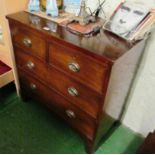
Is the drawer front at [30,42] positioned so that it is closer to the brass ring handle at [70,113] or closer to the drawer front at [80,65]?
the drawer front at [80,65]

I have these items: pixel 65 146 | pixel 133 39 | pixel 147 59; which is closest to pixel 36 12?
pixel 133 39

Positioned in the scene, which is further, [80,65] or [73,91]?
[73,91]

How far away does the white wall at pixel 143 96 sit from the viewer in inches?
44.3

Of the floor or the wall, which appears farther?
the floor

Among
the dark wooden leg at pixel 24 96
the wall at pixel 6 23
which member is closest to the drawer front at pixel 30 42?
the wall at pixel 6 23

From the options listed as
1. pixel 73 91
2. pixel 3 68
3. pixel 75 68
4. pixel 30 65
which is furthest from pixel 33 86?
pixel 75 68

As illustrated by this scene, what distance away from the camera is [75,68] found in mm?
957

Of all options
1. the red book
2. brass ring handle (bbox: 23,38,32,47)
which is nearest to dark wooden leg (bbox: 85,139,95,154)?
brass ring handle (bbox: 23,38,32,47)

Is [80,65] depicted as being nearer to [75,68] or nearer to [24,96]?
[75,68]

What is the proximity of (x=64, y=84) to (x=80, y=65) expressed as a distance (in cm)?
23

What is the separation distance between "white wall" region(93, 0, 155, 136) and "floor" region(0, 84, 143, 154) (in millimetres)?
107

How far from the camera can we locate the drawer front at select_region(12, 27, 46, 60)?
1075mm

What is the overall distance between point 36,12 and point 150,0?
706 mm

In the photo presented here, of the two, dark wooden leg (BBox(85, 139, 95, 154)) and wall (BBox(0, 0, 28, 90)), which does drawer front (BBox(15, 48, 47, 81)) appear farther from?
dark wooden leg (BBox(85, 139, 95, 154))
